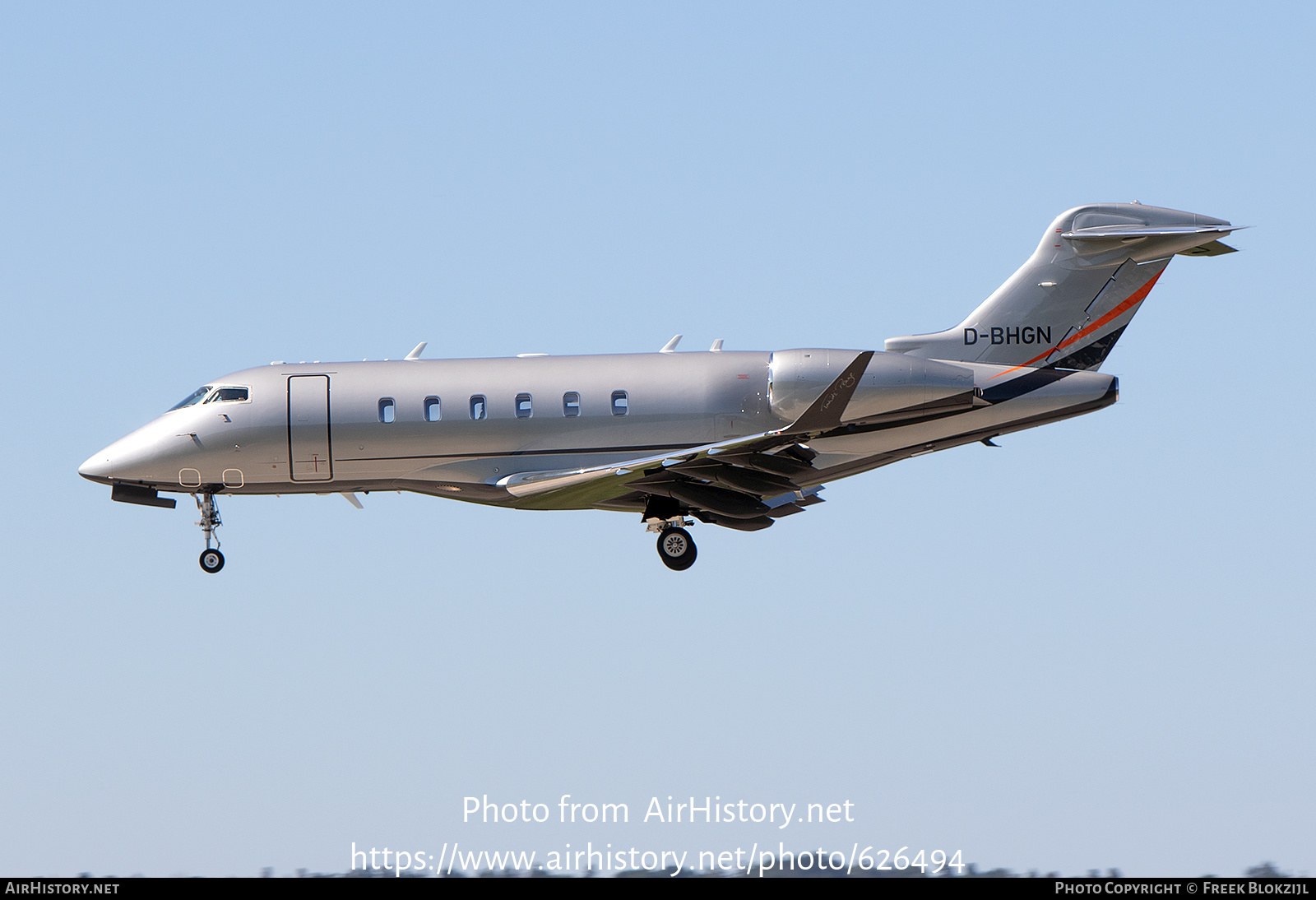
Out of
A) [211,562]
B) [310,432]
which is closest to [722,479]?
[310,432]

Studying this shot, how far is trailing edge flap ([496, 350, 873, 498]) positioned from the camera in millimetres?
24234

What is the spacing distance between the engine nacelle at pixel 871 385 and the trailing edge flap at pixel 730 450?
42 cm

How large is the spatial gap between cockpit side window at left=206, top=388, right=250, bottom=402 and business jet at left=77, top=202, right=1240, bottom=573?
0.05m

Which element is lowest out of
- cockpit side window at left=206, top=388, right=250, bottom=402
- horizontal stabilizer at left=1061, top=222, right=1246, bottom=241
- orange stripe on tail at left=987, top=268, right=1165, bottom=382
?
cockpit side window at left=206, top=388, right=250, bottom=402

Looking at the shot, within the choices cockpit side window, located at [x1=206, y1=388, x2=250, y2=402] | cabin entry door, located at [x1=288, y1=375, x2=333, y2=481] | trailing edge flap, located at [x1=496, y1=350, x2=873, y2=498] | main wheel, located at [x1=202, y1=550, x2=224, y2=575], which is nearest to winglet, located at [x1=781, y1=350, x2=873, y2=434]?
trailing edge flap, located at [x1=496, y1=350, x2=873, y2=498]

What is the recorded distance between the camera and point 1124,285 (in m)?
27.9

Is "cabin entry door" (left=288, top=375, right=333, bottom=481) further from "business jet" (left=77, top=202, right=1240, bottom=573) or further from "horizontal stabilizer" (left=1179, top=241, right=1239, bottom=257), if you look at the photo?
"horizontal stabilizer" (left=1179, top=241, right=1239, bottom=257)

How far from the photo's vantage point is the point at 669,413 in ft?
86.4

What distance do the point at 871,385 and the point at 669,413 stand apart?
3.22 m

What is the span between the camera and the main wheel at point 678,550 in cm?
2689

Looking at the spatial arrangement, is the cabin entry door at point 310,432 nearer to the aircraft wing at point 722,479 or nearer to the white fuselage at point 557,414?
the white fuselage at point 557,414

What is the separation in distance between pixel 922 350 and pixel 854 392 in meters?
2.34
